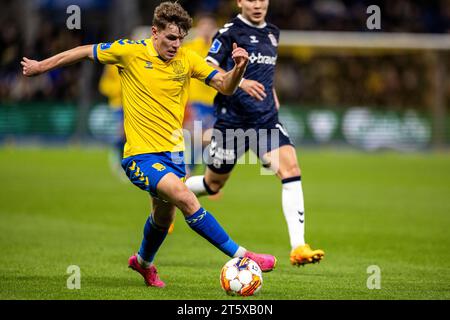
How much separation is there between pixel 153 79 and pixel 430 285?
9.15 ft

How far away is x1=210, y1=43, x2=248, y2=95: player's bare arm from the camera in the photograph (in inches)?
274

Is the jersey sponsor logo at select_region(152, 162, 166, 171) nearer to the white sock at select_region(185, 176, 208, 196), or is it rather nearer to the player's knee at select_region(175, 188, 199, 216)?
the player's knee at select_region(175, 188, 199, 216)

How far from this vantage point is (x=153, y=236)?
7512 mm

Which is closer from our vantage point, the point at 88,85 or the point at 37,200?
the point at 37,200

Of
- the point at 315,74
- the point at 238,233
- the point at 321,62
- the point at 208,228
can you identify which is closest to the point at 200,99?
the point at 238,233

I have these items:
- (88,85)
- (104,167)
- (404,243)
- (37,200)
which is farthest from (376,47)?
(404,243)

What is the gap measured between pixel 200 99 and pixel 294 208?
7.97m

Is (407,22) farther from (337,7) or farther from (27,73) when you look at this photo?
(27,73)

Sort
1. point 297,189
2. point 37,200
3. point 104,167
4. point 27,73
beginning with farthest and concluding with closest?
point 104,167 < point 37,200 < point 297,189 < point 27,73

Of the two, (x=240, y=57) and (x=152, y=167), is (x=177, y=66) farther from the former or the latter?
(x=152, y=167)

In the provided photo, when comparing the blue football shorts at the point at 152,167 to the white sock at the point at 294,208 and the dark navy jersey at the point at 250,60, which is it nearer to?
the white sock at the point at 294,208

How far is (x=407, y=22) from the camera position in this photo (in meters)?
30.3

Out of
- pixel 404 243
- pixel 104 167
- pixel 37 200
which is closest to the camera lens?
pixel 404 243

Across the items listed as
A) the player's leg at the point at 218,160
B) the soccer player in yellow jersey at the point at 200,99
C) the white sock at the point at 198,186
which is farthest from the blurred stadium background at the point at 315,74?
the player's leg at the point at 218,160
